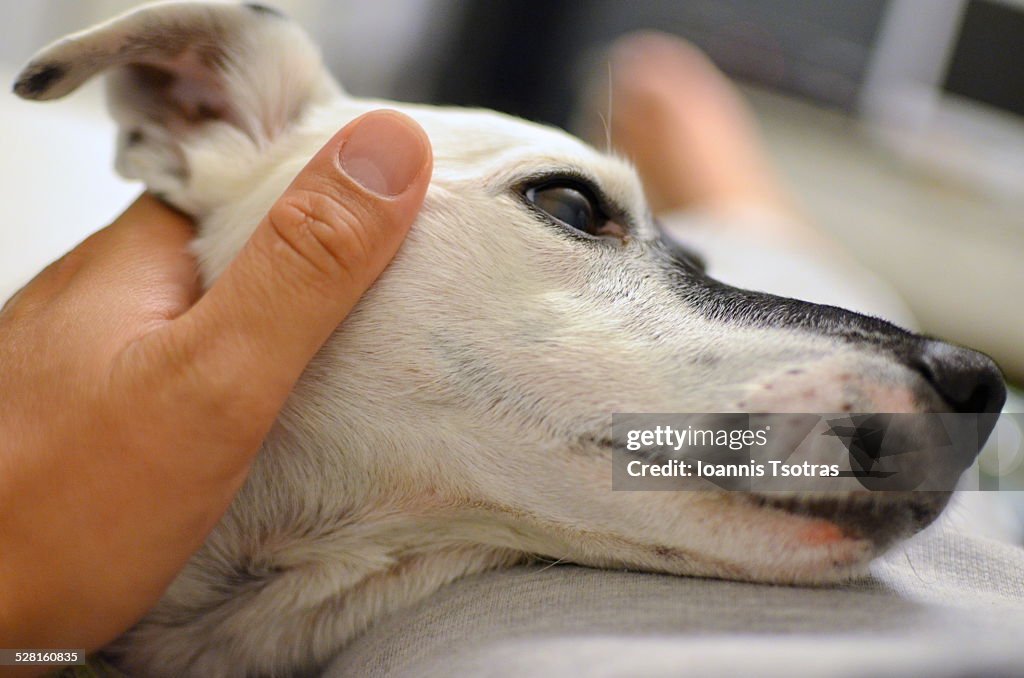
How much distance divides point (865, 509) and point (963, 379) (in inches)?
6.4

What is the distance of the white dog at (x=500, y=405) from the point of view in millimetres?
828

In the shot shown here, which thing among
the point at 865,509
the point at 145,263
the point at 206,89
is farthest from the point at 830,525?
the point at 206,89

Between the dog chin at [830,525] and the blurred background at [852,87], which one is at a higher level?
the dog chin at [830,525]

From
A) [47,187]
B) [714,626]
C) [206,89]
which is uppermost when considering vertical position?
[206,89]

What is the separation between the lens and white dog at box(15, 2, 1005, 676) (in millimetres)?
828

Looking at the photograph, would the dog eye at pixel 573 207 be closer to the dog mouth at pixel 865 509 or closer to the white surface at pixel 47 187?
the dog mouth at pixel 865 509

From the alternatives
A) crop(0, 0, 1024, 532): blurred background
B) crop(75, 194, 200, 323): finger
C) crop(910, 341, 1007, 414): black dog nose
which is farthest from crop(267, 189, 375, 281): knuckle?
crop(0, 0, 1024, 532): blurred background

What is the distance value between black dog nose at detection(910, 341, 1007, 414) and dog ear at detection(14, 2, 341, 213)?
90 cm

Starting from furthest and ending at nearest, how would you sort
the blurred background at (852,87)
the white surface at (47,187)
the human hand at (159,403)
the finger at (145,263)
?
the blurred background at (852,87) < the white surface at (47,187) < the finger at (145,263) < the human hand at (159,403)

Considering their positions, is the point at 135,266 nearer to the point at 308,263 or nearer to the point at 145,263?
the point at 145,263

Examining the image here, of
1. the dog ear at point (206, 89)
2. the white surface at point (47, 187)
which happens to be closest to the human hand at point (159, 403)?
the dog ear at point (206, 89)

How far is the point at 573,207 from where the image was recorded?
41.5 inches

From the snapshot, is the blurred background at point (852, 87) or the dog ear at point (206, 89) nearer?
the dog ear at point (206, 89)

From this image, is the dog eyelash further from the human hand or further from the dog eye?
the human hand
